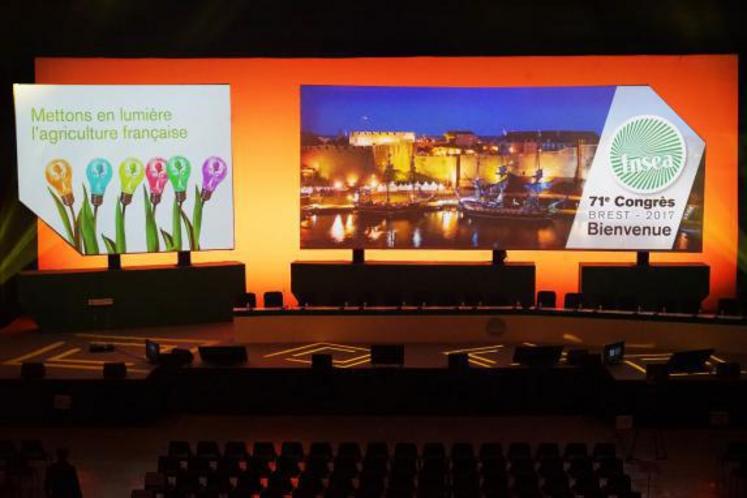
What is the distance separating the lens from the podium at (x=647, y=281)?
1661cm

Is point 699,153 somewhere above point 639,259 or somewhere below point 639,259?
above

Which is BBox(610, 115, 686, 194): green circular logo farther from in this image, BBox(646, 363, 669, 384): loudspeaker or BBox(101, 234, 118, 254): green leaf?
BBox(101, 234, 118, 254): green leaf

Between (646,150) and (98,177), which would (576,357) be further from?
(98,177)

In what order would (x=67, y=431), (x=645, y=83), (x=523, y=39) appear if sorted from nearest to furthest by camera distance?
(x=67, y=431)
(x=523, y=39)
(x=645, y=83)

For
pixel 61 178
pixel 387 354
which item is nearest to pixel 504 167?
pixel 387 354

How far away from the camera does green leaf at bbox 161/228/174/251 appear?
1674cm

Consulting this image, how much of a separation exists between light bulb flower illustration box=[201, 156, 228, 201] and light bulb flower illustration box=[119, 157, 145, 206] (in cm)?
96

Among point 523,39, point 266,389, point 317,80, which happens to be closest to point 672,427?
point 266,389

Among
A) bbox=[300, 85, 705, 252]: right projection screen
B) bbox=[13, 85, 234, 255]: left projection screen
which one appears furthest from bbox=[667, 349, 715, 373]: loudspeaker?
bbox=[13, 85, 234, 255]: left projection screen

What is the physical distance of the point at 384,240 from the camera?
17.3m

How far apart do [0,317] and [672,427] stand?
1042 centimetres

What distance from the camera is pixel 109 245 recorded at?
651 inches

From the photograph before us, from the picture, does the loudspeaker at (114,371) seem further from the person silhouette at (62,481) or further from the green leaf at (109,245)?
the green leaf at (109,245)

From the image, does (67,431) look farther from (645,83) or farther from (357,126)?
(645,83)
